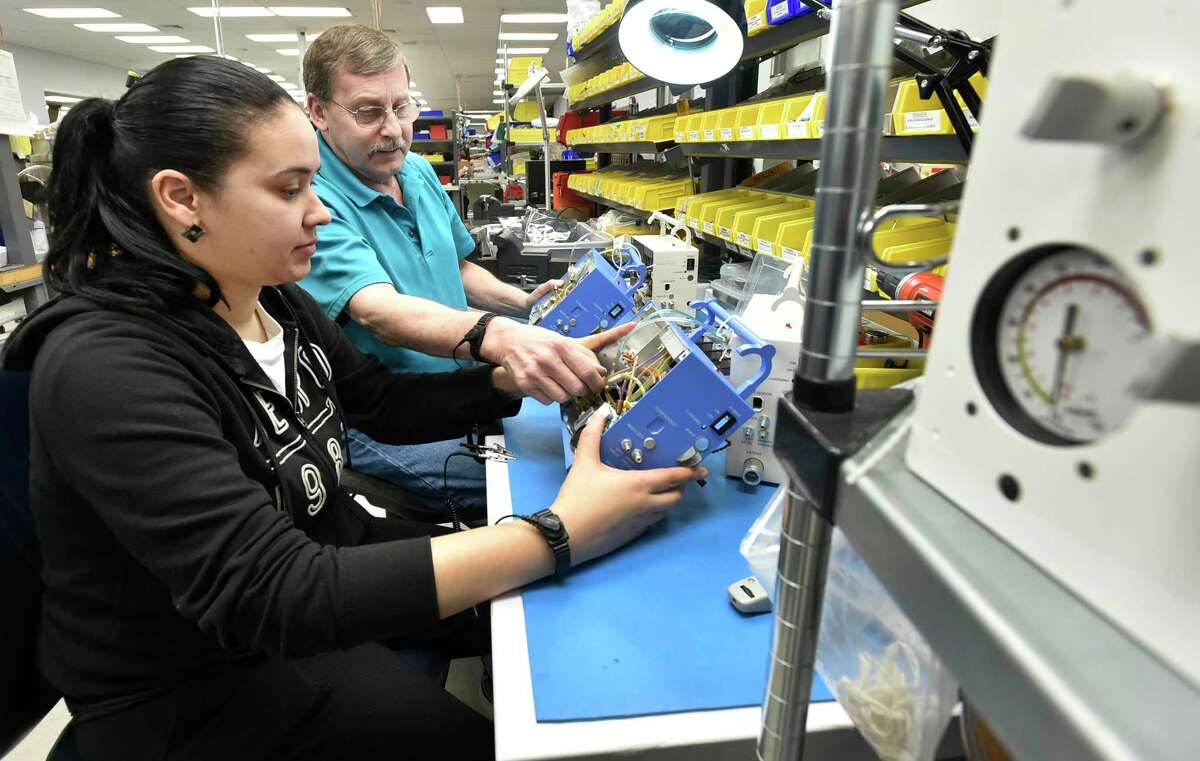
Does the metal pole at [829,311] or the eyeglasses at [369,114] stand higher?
the eyeglasses at [369,114]

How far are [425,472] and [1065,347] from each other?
152 cm

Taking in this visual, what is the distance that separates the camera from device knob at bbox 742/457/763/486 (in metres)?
1.25

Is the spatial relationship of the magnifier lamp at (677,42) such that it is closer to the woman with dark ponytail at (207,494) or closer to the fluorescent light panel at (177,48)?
the woman with dark ponytail at (207,494)

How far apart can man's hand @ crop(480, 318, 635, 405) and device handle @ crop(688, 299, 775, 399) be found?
0.14 metres

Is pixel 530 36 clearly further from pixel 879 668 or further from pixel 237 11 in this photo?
pixel 879 668

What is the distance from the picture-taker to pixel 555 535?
939mm

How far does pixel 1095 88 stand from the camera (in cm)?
29

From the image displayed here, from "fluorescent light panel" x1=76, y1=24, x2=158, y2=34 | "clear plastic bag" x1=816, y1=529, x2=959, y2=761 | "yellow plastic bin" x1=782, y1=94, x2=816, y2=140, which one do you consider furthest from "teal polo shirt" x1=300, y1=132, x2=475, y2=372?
"fluorescent light panel" x1=76, y1=24, x2=158, y2=34

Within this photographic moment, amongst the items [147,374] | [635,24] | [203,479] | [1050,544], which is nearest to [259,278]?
[147,374]

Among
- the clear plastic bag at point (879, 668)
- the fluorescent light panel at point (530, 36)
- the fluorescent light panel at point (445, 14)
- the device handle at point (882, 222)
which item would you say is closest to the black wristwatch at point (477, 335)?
the clear plastic bag at point (879, 668)

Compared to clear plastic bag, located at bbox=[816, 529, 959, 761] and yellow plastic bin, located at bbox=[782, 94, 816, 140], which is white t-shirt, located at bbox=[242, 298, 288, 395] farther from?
yellow plastic bin, located at bbox=[782, 94, 816, 140]

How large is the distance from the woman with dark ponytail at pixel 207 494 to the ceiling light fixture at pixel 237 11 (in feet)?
34.2

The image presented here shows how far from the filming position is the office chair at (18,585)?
989 millimetres

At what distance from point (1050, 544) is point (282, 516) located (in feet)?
2.76
